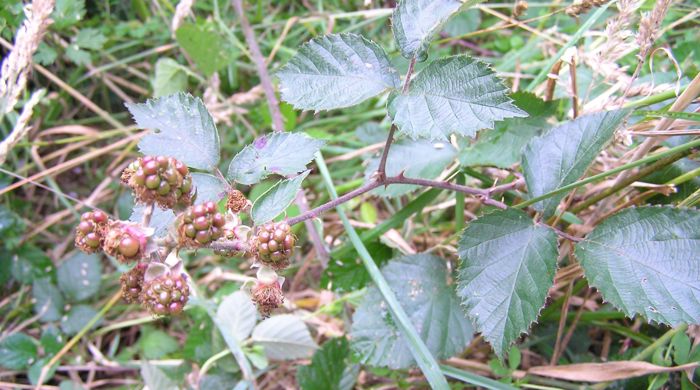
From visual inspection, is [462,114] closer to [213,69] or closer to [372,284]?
[372,284]

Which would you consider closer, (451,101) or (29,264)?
(451,101)

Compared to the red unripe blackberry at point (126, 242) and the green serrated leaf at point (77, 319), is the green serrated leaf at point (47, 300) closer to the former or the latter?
the green serrated leaf at point (77, 319)

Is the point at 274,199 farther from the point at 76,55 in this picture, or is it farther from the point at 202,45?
the point at 76,55

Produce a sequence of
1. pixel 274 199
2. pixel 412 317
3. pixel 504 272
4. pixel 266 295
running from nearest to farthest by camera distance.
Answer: pixel 266 295, pixel 274 199, pixel 504 272, pixel 412 317

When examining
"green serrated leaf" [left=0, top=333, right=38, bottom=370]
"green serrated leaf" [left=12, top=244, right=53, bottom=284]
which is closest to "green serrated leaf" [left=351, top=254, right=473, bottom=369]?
"green serrated leaf" [left=0, top=333, right=38, bottom=370]

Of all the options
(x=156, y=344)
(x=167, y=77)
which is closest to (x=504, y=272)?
(x=156, y=344)

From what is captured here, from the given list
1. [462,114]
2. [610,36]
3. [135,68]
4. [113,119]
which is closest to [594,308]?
[610,36]

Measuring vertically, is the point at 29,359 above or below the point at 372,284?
below
